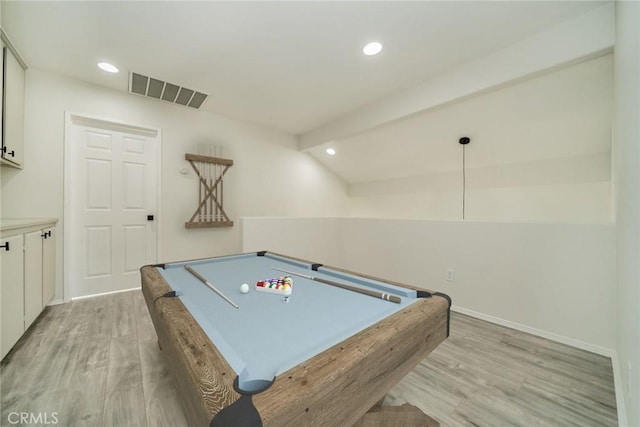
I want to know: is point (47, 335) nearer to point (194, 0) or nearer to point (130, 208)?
point (130, 208)

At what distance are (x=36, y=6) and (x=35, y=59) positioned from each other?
95 centimetres

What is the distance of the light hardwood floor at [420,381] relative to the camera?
4.06 feet

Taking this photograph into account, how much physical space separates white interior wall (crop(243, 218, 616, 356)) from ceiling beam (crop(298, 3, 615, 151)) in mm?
1254

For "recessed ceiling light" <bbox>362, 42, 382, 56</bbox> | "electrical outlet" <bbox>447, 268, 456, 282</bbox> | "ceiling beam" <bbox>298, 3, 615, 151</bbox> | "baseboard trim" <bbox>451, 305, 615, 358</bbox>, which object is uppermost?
"recessed ceiling light" <bbox>362, 42, 382, 56</bbox>

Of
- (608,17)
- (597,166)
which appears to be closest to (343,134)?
(608,17)

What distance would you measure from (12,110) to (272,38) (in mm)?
2371

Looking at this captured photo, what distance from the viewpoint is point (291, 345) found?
0.79 m

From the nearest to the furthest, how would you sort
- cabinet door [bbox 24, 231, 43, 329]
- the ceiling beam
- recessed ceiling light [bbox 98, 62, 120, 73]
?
the ceiling beam
cabinet door [bbox 24, 231, 43, 329]
recessed ceiling light [bbox 98, 62, 120, 73]

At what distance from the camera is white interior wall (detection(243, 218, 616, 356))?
6.02ft

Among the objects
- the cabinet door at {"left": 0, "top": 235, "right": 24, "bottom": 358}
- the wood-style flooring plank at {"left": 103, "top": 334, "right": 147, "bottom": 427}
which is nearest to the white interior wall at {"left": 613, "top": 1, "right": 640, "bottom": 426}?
the wood-style flooring plank at {"left": 103, "top": 334, "right": 147, "bottom": 427}

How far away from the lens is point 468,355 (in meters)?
1.75

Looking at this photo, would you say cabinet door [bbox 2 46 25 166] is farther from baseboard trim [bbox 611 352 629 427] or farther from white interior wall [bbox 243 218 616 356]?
baseboard trim [bbox 611 352 629 427]

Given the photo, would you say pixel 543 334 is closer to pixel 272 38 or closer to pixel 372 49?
pixel 372 49

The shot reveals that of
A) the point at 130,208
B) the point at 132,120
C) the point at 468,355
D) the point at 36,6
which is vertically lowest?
the point at 468,355
